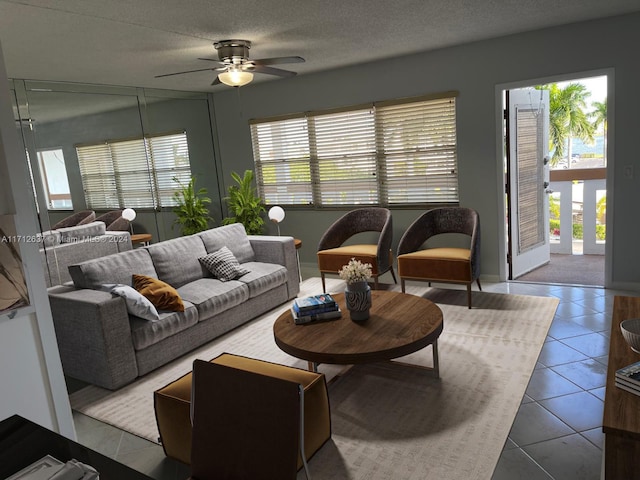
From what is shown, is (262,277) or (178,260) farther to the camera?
(262,277)

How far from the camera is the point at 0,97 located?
7.13ft

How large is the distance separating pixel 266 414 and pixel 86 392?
250 centimetres

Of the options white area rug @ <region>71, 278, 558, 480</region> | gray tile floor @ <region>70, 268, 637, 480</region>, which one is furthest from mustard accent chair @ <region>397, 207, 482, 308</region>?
gray tile floor @ <region>70, 268, 637, 480</region>

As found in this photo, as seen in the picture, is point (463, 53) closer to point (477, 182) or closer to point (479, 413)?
point (477, 182)

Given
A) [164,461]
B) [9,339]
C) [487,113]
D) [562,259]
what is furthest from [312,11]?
[562,259]

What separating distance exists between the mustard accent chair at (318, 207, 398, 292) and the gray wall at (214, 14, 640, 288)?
0.39 m

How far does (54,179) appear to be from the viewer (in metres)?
4.61

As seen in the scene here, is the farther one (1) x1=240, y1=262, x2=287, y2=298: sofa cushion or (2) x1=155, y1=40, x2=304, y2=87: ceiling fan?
(1) x1=240, y1=262, x2=287, y2=298: sofa cushion

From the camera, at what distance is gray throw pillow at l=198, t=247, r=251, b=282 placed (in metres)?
4.37

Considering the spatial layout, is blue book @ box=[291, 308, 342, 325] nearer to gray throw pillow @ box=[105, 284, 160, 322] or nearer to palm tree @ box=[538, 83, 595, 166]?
gray throw pillow @ box=[105, 284, 160, 322]

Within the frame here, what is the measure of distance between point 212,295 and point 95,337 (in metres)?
0.99

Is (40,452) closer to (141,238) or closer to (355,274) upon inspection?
(355,274)

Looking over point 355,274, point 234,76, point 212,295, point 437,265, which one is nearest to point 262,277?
point 212,295

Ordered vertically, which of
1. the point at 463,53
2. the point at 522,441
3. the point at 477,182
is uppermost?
the point at 463,53
